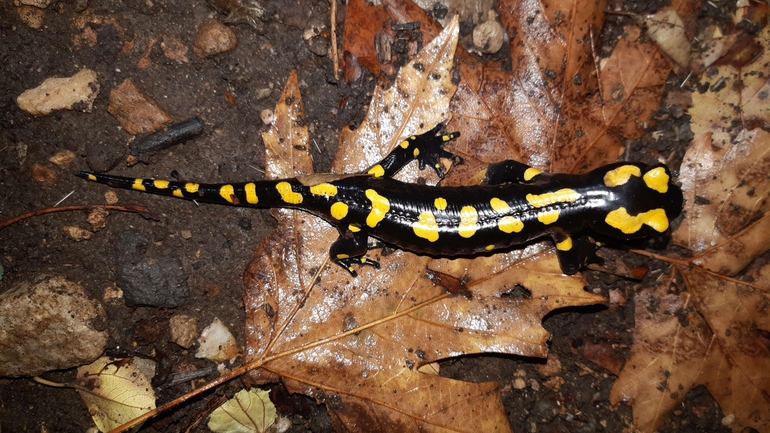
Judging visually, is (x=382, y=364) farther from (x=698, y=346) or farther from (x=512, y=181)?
(x=698, y=346)

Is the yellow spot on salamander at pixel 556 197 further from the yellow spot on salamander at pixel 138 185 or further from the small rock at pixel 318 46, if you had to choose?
the yellow spot on salamander at pixel 138 185

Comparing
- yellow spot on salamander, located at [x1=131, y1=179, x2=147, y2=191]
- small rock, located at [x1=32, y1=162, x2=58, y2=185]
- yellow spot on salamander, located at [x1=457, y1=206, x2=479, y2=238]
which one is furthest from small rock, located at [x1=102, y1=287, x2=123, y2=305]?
yellow spot on salamander, located at [x1=457, y1=206, x2=479, y2=238]

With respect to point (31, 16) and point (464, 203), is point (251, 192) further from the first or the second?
point (31, 16)

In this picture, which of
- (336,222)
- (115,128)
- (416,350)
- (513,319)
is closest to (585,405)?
(513,319)

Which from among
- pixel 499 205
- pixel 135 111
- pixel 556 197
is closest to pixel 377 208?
pixel 499 205

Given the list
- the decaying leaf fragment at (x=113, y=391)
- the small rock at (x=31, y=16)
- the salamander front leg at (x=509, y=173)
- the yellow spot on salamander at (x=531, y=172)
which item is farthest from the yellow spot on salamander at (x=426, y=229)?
the small rock at (x=31, y=16)

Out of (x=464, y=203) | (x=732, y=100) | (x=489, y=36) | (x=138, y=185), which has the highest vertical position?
(x=732, y=100)

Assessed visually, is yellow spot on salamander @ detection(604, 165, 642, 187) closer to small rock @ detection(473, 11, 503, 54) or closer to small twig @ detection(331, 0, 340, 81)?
small rock @ detection(473, 11, 503, 54)
